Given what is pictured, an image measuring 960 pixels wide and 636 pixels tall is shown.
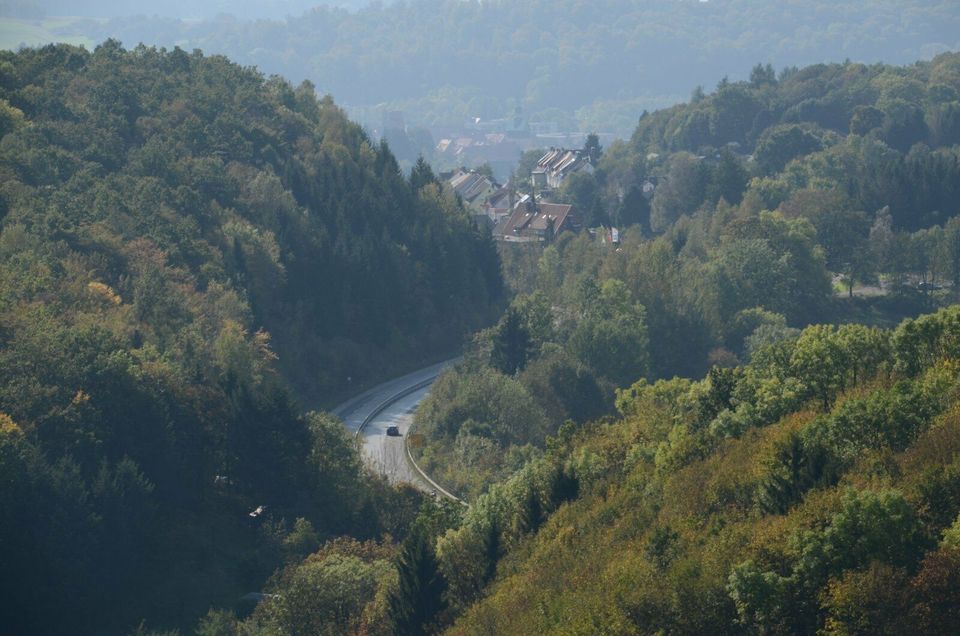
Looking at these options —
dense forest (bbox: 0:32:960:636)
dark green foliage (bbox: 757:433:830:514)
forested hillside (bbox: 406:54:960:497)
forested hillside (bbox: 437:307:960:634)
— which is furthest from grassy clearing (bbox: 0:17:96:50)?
dark green foliage (bbox: 757:433:830:514)

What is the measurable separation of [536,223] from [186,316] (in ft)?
119

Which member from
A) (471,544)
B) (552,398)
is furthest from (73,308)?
(471,544)

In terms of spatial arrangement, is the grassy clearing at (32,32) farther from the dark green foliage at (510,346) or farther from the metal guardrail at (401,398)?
the dark green foliage at (510,346)

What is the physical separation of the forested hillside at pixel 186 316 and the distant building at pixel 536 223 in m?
9.73

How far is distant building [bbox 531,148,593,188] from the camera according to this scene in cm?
9594

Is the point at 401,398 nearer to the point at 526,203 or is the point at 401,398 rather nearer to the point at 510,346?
the point at 510,346

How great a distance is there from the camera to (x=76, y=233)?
4625 centimetres

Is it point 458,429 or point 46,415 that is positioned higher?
point 46,415

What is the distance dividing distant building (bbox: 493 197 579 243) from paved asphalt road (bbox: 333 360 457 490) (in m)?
20.5

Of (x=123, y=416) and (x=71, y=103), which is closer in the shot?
(x=123, y=416)

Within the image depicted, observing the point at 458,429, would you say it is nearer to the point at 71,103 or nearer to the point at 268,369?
the point at 268,369

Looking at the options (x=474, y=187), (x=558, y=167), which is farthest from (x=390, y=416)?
(x=558, y=167)

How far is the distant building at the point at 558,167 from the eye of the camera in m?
95.9

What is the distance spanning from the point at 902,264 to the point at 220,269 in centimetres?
3127
